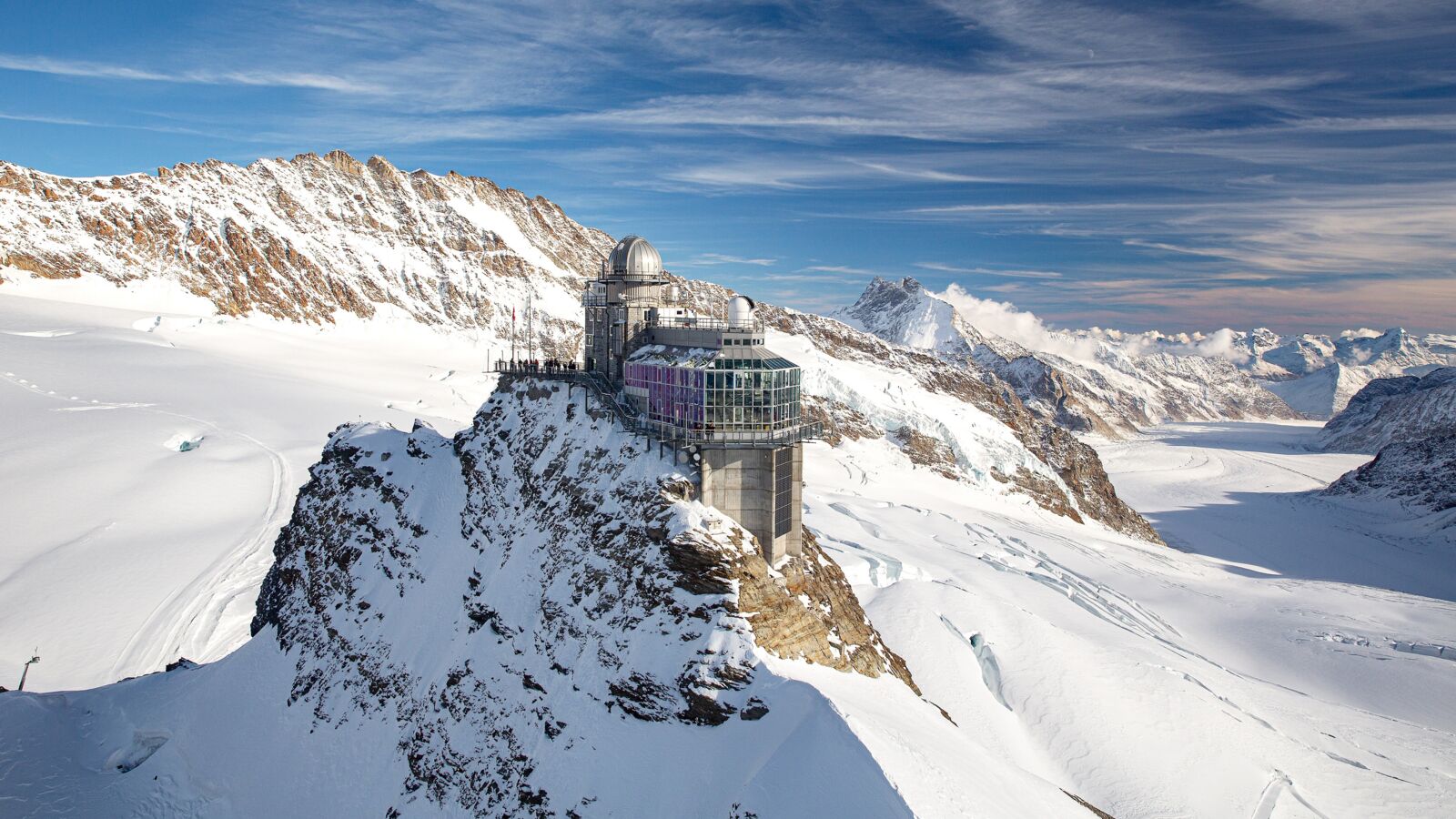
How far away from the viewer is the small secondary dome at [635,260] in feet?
130

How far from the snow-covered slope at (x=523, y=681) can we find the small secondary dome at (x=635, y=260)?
7704 mm

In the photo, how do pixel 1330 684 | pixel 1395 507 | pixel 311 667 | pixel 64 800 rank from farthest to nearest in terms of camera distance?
pixel 1395 507 < pixel 1330 684 < pixel 311 667 < pixel 64 800

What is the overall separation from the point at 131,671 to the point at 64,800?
1669 centimetres

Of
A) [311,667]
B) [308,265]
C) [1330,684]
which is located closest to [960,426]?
[1330,684]

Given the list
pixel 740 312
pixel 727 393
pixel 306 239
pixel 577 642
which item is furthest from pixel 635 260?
pixel 306 239

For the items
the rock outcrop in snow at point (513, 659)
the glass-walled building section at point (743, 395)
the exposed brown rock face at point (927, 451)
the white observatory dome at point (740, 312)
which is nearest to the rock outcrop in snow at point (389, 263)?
the exposed brown rock face at point (927, 451)

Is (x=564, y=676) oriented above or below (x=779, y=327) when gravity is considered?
below

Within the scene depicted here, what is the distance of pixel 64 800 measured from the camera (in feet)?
112

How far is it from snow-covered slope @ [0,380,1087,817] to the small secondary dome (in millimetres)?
7704

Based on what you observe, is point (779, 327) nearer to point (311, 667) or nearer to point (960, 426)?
point (960, 426)

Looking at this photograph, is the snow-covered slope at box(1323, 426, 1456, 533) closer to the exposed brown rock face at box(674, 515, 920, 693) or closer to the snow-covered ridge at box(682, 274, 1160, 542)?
the snow-covered ridge at box(682, 274, 1160, 542)

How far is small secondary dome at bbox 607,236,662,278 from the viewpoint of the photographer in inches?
1565

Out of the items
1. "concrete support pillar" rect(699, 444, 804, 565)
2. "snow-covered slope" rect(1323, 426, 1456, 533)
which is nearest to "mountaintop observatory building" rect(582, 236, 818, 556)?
"concrete support pillar" rect(699, 444, 804, 565)

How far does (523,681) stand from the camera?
30.1 m
